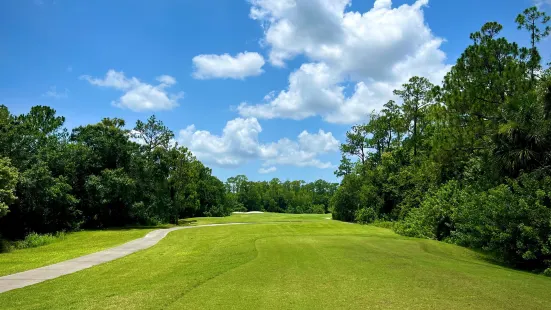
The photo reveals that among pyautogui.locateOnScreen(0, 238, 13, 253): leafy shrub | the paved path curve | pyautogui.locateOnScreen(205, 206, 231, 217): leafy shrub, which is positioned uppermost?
pyautogui.locateOnScreen(205, 206, 231, 217): leafy shrub

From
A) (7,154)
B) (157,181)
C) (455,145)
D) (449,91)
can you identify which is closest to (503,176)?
(455,145)

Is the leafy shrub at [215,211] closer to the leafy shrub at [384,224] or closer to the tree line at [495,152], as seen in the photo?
the leafy shrub at [384,224]

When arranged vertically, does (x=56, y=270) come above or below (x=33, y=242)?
above

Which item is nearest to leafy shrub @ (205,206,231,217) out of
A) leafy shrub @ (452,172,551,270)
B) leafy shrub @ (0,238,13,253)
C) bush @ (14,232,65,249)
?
bush @ (14,232,65,249)

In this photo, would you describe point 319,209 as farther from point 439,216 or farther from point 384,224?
point 439,216

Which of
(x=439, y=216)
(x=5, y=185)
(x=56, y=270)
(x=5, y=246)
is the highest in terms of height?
(x=5, y=185)

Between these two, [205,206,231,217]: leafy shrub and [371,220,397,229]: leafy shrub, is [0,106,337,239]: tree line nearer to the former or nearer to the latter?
[205,206,231,217]: leafy shrub

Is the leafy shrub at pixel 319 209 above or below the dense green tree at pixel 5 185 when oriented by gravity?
below

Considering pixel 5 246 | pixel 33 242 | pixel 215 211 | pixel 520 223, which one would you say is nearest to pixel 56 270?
pixel 5 246

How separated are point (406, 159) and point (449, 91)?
24.3 m

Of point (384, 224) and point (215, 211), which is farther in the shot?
point (215, 211)

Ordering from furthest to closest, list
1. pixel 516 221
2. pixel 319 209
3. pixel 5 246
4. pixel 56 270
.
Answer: pixel 319 209
pixel 5 246
pixel 516 221
pixel 56 270

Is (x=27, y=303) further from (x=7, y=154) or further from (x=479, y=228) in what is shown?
(x=7, y=154)

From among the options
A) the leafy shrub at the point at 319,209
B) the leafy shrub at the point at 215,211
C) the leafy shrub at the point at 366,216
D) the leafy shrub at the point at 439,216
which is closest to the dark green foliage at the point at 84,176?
the leafy shrub at the point at 215,211
